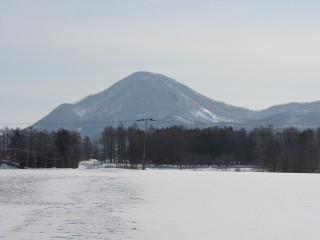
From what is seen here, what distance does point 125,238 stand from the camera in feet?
34.9

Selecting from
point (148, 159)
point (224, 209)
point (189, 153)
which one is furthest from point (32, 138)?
point (224, 209)

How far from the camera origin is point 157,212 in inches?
575

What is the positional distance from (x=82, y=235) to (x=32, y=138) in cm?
10985

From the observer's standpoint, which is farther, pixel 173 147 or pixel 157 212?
pixel 173 147

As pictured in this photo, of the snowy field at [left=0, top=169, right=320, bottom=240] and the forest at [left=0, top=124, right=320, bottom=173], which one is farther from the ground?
the forest at [left=0, top=124, right=320, bottom=173]

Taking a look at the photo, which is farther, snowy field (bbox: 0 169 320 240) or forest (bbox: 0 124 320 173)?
forest (bbox: 0 124 320 173)

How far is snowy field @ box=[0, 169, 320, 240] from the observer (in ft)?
37.3

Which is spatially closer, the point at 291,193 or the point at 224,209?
the point at 224,209

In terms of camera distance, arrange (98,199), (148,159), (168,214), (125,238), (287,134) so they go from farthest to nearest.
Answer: (287,134) < (148,159) < (98,199) < (168,214) < (125,238)

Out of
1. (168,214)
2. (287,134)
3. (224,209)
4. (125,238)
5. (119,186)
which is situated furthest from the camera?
(287,134)

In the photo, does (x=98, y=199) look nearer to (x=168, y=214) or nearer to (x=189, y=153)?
(x=168, y=214)

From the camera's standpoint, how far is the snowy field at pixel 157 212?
37.3 feet

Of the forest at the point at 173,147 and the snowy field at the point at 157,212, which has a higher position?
the forest at the point at 173,147

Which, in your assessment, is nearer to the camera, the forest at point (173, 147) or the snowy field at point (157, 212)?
the snowy field at point (157, 212)
